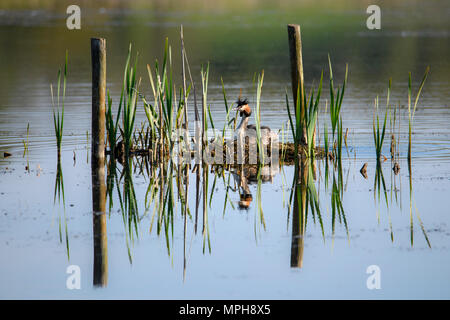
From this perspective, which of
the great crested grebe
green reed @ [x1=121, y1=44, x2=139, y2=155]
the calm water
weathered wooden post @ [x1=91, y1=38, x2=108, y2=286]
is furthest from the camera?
the great crested grebe

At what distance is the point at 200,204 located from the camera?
10.6m

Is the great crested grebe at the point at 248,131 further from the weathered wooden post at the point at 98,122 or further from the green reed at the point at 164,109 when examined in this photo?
the weathered wooden post at the point at 98,122

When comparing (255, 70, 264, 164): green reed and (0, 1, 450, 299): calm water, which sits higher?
(255, 70, 264, 164): green reed

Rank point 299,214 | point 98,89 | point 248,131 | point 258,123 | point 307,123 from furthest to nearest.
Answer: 1. point 248,131
2. point 307,123
3. point 98,89
4. point 258,123
5. point 299,214

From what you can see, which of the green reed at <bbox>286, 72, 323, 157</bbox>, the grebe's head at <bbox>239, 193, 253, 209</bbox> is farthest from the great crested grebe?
the grebe's head at <bbox>239, 193, 253, 209</bbox>

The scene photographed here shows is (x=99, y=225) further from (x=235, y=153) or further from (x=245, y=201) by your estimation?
(x=235, y=153)

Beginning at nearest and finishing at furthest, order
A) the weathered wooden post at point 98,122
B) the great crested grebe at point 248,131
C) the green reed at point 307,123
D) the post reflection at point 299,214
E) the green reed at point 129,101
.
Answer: the post reflection at point 299,214 → the weathered wooden post at point 98,122 → the green reed at point 129,101 → the green reed at point 307,123 → the great crested grebe at point 248,131

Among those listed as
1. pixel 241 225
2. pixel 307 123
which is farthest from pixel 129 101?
pixel 241 225

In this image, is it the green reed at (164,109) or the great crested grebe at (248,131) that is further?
the great crested grebe at (248,131)

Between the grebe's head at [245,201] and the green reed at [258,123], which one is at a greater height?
the green reed at [258,123]

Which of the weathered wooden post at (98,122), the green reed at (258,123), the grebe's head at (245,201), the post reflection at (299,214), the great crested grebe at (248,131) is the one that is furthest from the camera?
the great crested grebe at (248,131)

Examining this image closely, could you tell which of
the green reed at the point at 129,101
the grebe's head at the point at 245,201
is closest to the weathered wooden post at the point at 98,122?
the green reed at the point at 129,101

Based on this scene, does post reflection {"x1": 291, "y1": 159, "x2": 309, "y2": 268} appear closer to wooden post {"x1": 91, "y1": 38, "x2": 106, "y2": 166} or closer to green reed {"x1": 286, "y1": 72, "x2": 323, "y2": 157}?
green reed {"x1": 286, "y1": 72, "x2": 323, "y2": 157}

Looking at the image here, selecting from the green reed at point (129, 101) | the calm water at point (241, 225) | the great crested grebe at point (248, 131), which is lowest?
the calm water at point (241, 225)
